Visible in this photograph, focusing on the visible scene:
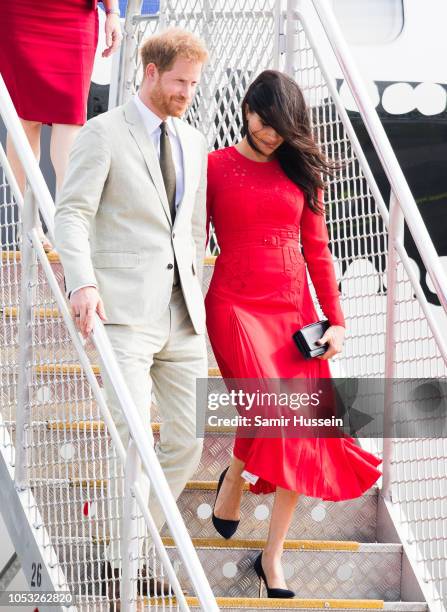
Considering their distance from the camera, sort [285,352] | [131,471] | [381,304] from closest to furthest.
Answer: [131,471] → [285,352] → [381,304]

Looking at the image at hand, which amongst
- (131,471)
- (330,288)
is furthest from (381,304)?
(131,471)

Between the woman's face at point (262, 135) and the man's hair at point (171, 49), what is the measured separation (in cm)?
35

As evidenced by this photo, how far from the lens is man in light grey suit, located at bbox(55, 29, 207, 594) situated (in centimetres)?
318

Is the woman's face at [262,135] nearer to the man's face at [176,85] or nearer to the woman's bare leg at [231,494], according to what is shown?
the man's face at [176,85]

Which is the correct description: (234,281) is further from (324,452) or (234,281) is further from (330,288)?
(324,452)

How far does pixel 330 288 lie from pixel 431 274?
1.10 ft

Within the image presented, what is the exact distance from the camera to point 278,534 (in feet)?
11.6

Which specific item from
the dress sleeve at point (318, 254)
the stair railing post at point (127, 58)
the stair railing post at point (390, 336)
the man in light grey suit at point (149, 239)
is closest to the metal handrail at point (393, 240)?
the stair railing post at point (390, 336)

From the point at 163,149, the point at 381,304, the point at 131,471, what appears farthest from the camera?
the point at 381,304

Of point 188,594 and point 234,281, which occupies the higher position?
point 234,281

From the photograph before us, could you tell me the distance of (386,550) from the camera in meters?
3.74

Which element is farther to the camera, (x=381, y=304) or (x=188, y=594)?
(x=381, y=304)

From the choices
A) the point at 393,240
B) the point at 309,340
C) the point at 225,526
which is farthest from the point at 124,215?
the point at 225,526

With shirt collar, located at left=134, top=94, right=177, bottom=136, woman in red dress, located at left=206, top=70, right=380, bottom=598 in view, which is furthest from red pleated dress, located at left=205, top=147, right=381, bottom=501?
shirt collar, located at left=134, top=94, right=177, bottom=136
